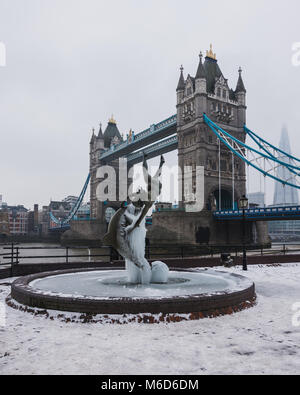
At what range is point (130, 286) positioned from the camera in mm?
9156

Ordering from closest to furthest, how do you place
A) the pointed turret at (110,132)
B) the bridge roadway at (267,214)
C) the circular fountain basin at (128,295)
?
the circular fountain basin at (128,295), the bridge roadway at (267,214), the pointed turret at (110,132)

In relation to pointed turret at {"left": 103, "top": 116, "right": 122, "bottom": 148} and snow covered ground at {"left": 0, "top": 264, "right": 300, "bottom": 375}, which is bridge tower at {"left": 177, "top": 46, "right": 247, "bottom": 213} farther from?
snow covered ground at {"left": 0, "top": 264, "right": 300, "bottom": 375}

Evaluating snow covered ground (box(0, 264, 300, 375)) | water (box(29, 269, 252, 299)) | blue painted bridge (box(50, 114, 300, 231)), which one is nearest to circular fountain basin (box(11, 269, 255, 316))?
water (box(29, 269, 252, 299))

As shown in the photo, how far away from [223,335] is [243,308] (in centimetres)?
210

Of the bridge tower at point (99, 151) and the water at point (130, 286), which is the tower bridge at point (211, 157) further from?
the water at point (130, 286)

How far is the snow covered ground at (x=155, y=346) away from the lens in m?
4.27

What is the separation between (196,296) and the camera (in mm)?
6996

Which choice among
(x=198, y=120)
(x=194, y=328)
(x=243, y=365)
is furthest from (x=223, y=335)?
(x=198, y=120)

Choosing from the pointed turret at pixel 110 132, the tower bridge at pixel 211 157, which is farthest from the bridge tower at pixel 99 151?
the tower bridge at pixel 211 157

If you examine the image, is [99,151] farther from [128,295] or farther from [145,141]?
[128,295]

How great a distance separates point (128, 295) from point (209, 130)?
47912 mm

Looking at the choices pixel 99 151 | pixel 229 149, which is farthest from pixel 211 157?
pixel 99 151

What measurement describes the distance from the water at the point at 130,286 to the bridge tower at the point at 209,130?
130ft
